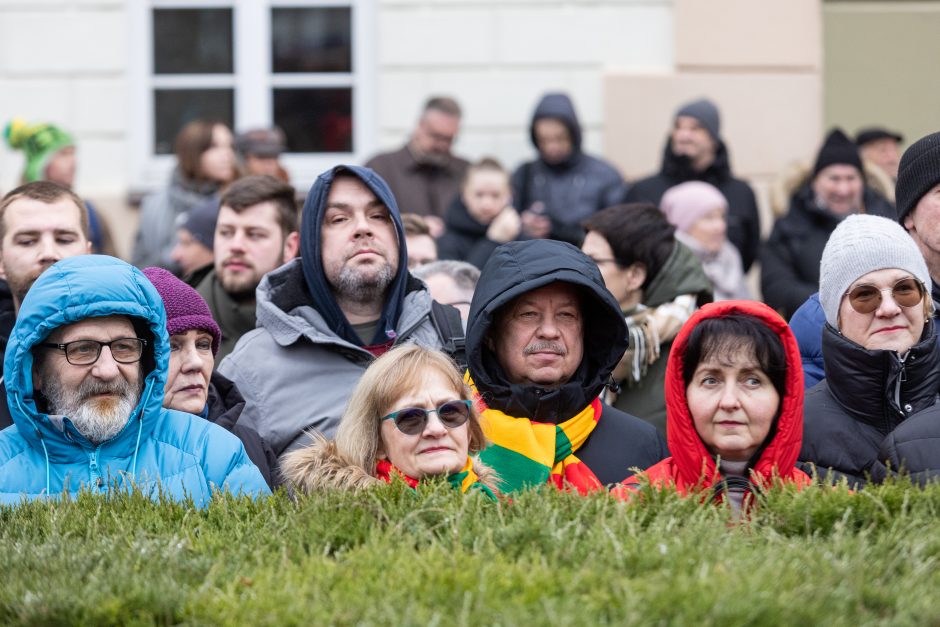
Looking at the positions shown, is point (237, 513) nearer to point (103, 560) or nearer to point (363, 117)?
point (103, 560)

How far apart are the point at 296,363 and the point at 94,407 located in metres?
1.19

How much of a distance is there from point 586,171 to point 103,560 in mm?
6371

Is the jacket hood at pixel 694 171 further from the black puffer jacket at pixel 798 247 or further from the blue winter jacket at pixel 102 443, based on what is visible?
the blue winter jacket at pixel 102 443

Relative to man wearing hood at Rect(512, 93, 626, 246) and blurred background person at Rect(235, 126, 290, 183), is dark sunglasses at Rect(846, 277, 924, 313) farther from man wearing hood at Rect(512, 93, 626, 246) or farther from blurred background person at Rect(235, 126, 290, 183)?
blurred background person at Rect(235, 126, 290, 183)

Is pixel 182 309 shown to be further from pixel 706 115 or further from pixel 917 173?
pixel 706 115

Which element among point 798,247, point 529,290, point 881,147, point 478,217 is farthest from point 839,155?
point 529,290

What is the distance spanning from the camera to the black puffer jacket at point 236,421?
5176 millimetres

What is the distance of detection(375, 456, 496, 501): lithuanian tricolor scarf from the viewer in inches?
179

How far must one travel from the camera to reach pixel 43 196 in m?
6.36

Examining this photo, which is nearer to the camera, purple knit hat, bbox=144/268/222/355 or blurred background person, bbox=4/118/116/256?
purple knit hat, bbox=144/268/222/355

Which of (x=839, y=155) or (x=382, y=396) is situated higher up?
(x=839, y=155)

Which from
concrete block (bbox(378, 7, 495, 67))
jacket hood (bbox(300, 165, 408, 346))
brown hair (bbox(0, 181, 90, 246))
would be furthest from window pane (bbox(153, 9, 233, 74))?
jacket hood (bbox(300, 165, 408, 346))

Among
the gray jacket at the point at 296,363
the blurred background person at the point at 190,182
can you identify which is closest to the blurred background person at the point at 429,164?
the blurred background person at the point at 190,182

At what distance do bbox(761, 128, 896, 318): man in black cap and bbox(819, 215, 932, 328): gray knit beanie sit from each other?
3.02m
